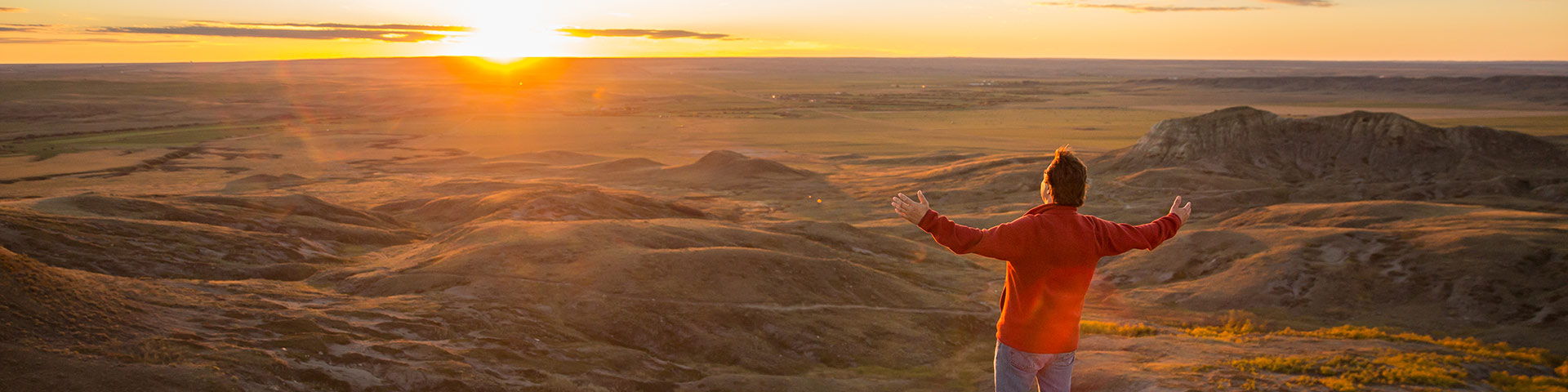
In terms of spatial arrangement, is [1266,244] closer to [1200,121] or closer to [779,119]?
[1200,121]

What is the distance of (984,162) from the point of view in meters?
47.4

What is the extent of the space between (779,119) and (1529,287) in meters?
83.4

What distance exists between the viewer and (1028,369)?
5066 millimetres

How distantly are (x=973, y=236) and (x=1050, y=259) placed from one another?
0.56m

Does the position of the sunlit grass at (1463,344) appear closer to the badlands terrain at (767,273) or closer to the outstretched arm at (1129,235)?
the badlands terrain at (767,273)

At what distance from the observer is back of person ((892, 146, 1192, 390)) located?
4.73 m

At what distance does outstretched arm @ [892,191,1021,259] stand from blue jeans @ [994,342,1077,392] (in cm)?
69

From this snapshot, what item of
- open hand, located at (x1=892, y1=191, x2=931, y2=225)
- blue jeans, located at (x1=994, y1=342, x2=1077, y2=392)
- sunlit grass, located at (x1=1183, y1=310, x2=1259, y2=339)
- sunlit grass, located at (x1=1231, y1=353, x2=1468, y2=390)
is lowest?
sunlit grass, located at (x1=1183, y1=310, x2=1259, y2=339)

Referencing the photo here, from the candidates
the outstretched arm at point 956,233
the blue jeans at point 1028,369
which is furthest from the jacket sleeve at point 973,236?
the blue jeans at point 1028,369

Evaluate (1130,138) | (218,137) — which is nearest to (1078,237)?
(1130,138)

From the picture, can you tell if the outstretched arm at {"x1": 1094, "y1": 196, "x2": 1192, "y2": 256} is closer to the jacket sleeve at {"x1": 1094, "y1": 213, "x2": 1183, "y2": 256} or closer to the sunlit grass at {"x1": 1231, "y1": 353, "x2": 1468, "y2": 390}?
the jacket sleeve at {"x1": 1094, "y1": 213, "x2": 1183, "y2": 256}

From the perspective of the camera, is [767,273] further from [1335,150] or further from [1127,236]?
[1335,150]

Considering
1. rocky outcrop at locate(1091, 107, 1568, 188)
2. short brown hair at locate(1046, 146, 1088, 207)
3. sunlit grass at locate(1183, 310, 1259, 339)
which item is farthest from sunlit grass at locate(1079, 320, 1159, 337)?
rocky outcrop at locate(1091, 107, 1568, 188)

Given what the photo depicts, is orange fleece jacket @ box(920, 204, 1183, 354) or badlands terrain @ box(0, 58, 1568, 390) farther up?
orange fleece jacket @ box(920, 204, 1183, 354)
